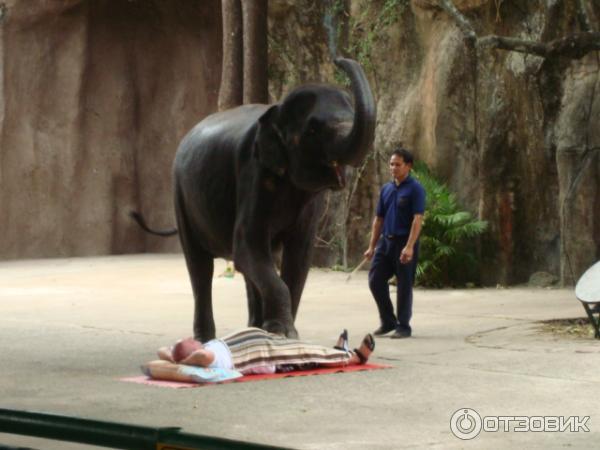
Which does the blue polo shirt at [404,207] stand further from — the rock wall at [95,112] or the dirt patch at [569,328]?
the rock wall at [95,112]

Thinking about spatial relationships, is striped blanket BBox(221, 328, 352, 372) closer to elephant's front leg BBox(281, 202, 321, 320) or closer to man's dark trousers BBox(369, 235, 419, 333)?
elephant's front leg BBox(281, 202, 321, 320)

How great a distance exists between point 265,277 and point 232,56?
10362mm

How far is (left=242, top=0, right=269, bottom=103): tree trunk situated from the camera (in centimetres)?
1864

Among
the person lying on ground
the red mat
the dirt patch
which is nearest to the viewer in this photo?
the red mat

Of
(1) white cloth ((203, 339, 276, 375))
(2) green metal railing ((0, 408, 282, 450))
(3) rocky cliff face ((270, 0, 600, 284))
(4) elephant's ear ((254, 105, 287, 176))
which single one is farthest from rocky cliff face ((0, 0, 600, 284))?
(2) green metal railing ((0, 408, 282, 450))

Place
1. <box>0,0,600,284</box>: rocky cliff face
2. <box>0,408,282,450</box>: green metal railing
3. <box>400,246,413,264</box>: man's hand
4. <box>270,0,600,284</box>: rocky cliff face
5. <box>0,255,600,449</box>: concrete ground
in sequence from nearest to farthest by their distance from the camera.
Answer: <box>0,408,282,450</box>: green metal railing, <box>0,255,600,449</box>: concrete ground, <box>400,246,413,264</box>: man's hand, <box>270,0,600,284</box>: rocky cliff face, <box>0,0,600,284</box>: rocky cliff face

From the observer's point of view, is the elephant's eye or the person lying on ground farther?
the elephant's eye

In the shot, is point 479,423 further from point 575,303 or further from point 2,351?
point 575,303

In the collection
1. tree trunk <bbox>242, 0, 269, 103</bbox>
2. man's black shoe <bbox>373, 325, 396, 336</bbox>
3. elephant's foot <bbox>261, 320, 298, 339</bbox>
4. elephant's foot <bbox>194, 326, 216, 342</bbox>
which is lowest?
man's black shoe <bbox>373, 325, 396, 336</bbox>

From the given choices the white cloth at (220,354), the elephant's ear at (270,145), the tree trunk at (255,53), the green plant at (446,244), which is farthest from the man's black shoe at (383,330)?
the tree trunk at (255,53)

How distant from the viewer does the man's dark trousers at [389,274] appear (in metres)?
11.6

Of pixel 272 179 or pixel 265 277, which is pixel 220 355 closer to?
pixel 265 277

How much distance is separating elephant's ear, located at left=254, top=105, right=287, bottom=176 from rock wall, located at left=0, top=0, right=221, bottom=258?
14.3 metres

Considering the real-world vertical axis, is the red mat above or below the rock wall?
below
